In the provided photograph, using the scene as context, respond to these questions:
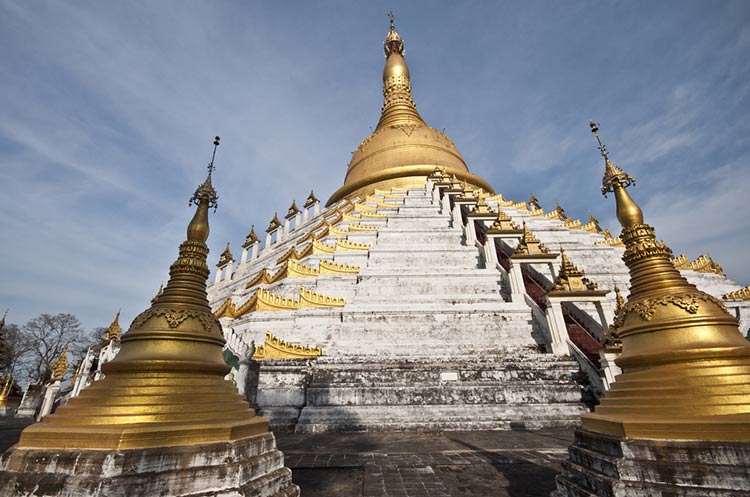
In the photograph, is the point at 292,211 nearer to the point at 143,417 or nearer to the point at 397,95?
the point at 397,95

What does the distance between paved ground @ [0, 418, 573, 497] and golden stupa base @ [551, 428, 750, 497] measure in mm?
988

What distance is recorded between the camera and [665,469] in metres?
2.63

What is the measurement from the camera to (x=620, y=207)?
4098mm

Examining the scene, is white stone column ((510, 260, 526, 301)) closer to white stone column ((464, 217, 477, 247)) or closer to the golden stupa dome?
white stone column ((464, 217, 477, 247))

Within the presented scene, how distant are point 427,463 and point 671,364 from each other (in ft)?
10.2

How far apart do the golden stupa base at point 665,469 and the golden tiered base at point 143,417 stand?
2951mm

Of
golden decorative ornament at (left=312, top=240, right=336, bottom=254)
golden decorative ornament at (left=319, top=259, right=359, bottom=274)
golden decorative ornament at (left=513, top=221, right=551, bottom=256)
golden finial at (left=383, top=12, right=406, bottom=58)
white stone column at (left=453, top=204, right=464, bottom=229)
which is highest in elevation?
golden finial at (left=383, top=12, right=406, bottom=58)

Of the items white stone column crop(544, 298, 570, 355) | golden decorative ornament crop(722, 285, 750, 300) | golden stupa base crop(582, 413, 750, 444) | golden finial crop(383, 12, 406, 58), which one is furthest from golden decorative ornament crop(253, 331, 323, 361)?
golden finial crop(383, 12, 406, 58)

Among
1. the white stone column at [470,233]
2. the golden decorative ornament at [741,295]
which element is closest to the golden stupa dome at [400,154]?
the white stone column at [470,233]

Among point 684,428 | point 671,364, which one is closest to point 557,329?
point 671,364

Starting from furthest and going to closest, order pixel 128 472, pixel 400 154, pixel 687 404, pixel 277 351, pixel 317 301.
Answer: pixel 400 154 → pixel 317 301 → pixel 277 351 → pixel 687 404 → pixel 128 472

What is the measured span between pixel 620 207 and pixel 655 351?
1.68 m

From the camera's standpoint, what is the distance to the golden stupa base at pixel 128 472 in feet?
8.48

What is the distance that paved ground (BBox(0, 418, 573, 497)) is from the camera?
12.5ft
